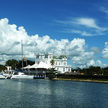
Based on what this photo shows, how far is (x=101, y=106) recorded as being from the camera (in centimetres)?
5659

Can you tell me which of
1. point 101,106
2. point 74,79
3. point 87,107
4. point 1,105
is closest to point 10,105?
point 1,105

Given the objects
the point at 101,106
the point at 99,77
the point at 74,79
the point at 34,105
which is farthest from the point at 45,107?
the point at 74,79

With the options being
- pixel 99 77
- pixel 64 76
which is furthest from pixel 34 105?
pixel 64 76

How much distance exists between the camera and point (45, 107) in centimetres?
5281

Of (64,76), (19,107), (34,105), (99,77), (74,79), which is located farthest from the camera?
(64,76)

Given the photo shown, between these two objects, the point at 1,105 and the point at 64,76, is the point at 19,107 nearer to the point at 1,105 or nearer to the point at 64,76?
the point at 1,105

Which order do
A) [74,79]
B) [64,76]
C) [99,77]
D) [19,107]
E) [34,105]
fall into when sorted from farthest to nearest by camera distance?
[64,76]
[74,79]
[99,77]
[34,105]
[19,107]

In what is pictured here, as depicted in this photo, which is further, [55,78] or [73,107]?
[55,78]

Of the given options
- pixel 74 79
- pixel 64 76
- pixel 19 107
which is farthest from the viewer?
pixel 64 76

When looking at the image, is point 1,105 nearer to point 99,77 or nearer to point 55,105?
point 55,105

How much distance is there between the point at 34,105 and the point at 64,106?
645 cm

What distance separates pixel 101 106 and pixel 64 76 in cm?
13867

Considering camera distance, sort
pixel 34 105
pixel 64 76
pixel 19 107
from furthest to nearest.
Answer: pixel 64 76
pixel 34 105
pixel 19 107

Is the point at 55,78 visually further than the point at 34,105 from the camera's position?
Yes
